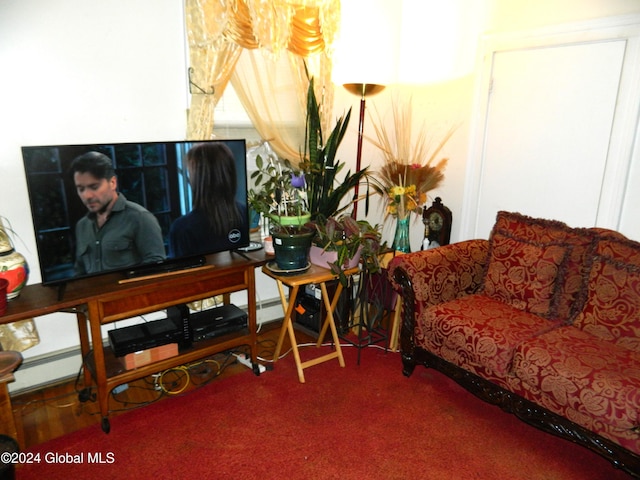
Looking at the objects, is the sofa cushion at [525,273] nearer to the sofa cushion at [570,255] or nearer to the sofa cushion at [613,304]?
the sofa cushion at [570,255]

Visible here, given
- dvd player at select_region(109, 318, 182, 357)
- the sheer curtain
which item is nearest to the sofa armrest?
the sheer curtain

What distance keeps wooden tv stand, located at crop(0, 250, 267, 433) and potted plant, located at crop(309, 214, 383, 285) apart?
341 mm

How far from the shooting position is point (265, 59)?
A: 2828 mm

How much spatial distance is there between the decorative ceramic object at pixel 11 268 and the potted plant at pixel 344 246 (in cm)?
144

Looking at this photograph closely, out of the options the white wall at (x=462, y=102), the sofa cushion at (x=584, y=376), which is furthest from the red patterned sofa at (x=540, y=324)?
the white wall at (x=462, y=102)

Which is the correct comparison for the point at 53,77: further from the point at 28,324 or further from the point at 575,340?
the point at 575,340

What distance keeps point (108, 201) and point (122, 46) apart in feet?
2.84

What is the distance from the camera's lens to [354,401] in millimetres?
2471

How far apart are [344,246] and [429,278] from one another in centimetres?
50

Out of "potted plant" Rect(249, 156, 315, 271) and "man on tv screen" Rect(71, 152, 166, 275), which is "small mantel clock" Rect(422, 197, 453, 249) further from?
"man on tv screen" Rect(71, 152, 166, 275)

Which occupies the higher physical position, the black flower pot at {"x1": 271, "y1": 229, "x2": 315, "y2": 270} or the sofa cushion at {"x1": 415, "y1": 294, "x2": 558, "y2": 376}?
the black flower pot at {"x1": 271, "y1": 229, "x2": 315, "y2": 270}

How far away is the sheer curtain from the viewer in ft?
8.41

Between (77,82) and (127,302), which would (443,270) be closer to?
(127,302)

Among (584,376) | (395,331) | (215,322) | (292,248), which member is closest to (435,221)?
(395,331)
